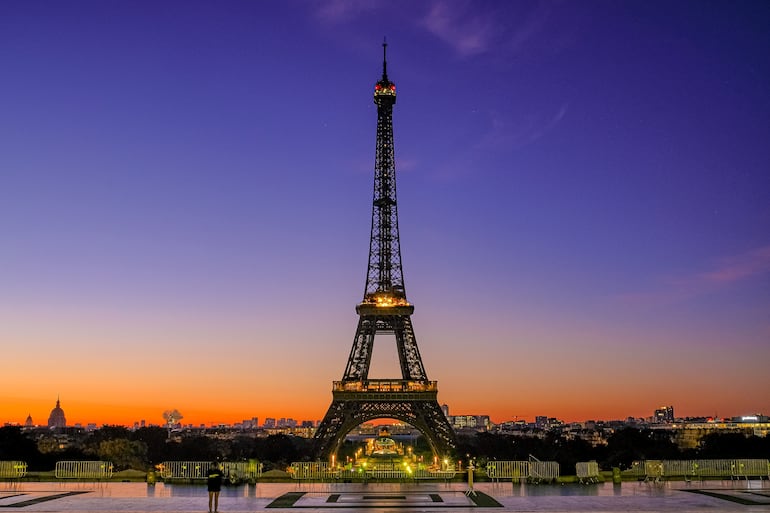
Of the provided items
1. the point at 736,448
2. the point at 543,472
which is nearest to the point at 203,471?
the point at 543,472

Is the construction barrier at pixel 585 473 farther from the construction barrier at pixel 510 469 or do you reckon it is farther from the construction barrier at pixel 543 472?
the construction barrier at pixel 510 469

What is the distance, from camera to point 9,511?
27375mm

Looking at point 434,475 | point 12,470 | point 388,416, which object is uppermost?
point 388,416

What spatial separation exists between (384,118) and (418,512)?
7330 cm

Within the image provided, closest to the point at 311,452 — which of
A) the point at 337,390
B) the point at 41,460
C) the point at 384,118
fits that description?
the point at 337,390

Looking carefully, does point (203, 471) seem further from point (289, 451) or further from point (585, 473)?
point (289, 451)

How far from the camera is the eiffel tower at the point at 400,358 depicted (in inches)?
3595

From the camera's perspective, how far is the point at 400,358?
97.3 metres

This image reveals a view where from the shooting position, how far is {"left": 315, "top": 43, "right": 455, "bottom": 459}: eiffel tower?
91312 mm

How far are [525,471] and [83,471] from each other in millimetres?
24666

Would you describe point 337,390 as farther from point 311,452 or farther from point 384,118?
point 384,118

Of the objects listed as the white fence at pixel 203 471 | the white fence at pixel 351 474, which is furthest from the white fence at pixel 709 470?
the white fence at pixel 203 471

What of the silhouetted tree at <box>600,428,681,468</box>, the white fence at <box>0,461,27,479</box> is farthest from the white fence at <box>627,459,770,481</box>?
the silhouetted tree at <box>600,428,681,468</box>

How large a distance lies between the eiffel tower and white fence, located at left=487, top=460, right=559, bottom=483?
160 ft
